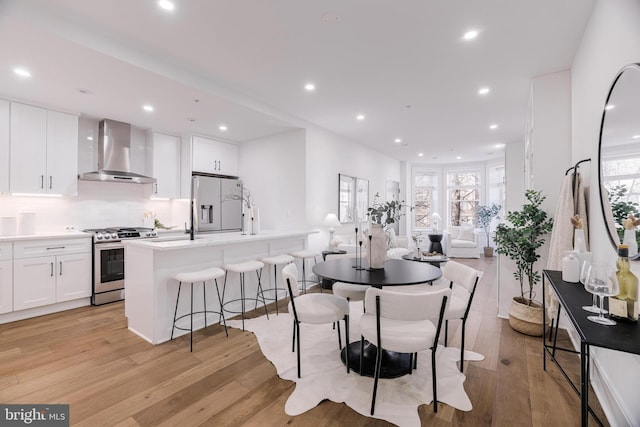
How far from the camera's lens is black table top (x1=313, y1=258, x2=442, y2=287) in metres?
2.21

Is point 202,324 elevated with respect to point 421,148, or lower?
lower

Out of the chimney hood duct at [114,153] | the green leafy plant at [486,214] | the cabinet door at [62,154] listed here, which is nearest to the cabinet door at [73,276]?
the cabinet door at [62,154]

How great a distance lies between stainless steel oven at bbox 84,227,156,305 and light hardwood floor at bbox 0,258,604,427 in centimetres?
87

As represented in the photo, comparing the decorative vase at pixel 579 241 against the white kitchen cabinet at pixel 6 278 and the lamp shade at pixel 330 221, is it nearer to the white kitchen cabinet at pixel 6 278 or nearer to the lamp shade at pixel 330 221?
the lamp shade at pixel 330 221

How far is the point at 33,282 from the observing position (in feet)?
12.0

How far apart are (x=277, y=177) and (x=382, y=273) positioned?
342 centimetres

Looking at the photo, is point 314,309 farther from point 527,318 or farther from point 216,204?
point 216,204

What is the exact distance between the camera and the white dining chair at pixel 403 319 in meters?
1.80

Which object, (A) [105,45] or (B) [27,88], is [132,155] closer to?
(B) [27,88]

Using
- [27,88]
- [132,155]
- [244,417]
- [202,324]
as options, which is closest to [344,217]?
[202,324]

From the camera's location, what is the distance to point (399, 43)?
2.78 metres

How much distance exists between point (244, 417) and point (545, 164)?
3791 mm

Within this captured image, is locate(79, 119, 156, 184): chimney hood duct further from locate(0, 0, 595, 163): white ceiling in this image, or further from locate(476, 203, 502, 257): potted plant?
locate(476, 203, 502, 257): potted plant

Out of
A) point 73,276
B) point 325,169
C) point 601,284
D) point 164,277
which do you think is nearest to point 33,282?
point 73,276
